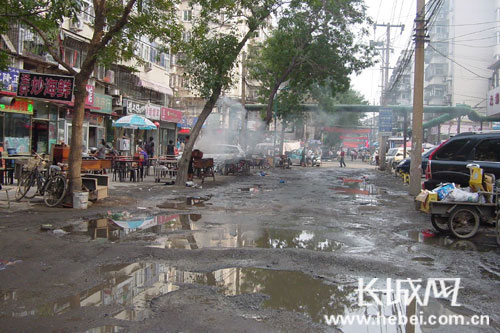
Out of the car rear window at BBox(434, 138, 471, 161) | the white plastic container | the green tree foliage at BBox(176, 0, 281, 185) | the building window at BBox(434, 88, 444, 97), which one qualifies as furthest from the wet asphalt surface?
the building window at BBox(434, 88, 444, 97)

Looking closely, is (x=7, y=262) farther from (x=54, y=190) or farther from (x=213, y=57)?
(x=213, y=57)

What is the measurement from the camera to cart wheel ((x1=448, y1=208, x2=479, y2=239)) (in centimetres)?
746

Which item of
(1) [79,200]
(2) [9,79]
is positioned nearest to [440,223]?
(1) [79,200]

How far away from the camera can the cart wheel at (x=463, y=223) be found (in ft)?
24.5

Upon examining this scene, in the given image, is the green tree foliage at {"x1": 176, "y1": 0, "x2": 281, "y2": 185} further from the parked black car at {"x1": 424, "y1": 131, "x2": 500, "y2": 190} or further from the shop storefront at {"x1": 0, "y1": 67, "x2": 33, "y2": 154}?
the parked black car at {"x1": 424, "y1": 131, "x2": 500, "y2": 190}

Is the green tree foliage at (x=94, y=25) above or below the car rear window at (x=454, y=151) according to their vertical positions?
above

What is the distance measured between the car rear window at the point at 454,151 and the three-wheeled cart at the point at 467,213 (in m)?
2.16

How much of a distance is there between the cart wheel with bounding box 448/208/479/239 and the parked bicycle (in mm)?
8113

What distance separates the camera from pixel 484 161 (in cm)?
915

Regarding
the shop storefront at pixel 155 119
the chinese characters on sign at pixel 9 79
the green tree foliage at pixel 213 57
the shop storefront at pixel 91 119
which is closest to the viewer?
the green tree foliage at pixel 213 57

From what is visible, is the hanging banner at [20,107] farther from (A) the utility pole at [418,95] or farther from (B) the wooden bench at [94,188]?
(A) the utility pole at [418,95]

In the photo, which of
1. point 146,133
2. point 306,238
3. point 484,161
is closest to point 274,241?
point 306,238

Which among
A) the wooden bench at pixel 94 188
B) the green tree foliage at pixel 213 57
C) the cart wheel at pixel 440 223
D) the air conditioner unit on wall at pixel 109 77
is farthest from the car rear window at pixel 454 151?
the air conditioner unit on wall at pixel 109 77

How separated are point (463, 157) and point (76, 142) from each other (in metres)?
8.85
